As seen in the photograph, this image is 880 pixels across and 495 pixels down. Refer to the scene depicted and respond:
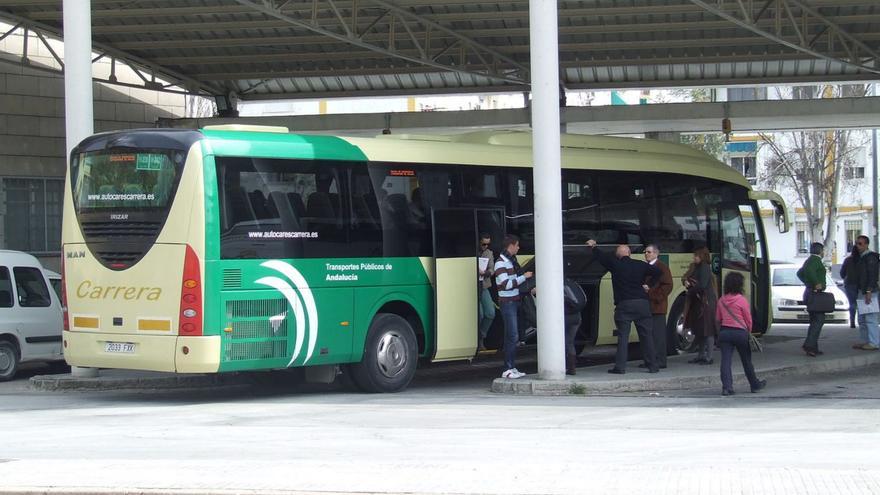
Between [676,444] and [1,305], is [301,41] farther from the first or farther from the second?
[676,444]

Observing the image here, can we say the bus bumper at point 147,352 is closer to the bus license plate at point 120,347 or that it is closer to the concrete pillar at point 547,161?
the bus license plate at point 120,347

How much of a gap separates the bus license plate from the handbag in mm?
10555

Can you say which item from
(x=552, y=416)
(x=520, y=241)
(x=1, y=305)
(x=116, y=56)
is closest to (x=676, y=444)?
(x=552, y=416)

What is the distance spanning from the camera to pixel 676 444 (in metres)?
10.0

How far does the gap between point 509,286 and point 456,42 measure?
11.7m

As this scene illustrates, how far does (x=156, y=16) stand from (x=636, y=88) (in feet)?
38.3

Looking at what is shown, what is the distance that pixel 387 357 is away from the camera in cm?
1493

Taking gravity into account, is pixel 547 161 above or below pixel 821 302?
above

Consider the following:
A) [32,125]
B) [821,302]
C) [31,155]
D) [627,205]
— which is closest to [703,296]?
[627,205]

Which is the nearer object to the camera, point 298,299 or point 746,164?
point 298,299

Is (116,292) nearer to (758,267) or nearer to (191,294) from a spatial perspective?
(191,294)

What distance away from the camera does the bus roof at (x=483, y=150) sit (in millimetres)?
13812

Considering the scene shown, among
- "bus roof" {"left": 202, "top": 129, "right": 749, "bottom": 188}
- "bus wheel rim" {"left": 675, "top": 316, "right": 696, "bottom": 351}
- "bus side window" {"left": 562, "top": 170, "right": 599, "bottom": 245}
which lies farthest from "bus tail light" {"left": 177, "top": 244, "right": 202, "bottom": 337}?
"bus wheel rim" {"left": 675, "top": 316, "right": 696, "bottom": 351}

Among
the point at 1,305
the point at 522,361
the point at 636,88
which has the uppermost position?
the point at 636,88
